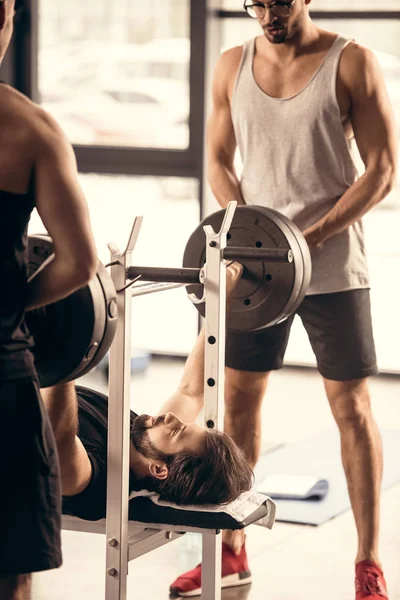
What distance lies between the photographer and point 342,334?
267cm

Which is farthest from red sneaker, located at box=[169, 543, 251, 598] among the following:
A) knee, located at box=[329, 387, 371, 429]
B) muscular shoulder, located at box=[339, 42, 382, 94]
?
muscular shoulder, located at box=[339, 42, 382, 94]

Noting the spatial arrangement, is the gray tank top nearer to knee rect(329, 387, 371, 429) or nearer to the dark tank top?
knee rect(329, 387, 371, 429)

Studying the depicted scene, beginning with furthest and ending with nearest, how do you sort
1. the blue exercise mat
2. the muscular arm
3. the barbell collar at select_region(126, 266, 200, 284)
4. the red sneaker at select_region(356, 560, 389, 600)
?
the blue exercise mat → the red sneaker at select_region(356, 560, 389, 600) → the barbell collar at select_region(126, 266, 200, 284) → the muscular arm

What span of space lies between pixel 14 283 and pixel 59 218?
0.11 metres

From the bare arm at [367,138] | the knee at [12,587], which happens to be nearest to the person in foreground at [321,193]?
the bare arm at [367,138]

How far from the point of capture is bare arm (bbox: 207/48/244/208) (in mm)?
2816

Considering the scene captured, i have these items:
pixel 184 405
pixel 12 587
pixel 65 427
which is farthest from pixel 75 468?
pixel 12 587

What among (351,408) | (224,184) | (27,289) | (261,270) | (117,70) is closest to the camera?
(27,289)

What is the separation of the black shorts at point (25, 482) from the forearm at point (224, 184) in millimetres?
1293

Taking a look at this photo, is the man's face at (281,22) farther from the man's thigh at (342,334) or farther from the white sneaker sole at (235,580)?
the white sneaker sole at (235,580)

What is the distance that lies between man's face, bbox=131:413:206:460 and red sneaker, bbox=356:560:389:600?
1.96 ft

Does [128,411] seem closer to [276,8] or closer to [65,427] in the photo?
[65,427]

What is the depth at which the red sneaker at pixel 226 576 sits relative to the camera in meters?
2.63

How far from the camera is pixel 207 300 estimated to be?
7.45 ft
